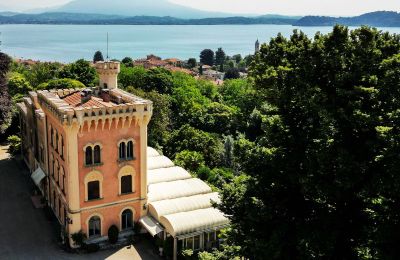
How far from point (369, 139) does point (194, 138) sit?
29.3 m

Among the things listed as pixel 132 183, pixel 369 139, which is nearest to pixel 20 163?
pixel 132 183

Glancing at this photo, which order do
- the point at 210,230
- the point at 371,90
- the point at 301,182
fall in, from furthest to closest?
the point at 210,230 < the point at 301,182 < the point at 371,90

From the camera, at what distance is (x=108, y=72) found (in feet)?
115

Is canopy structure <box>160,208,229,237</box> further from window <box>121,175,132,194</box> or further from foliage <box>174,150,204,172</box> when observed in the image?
foliage <box>174,150,204,172</box>

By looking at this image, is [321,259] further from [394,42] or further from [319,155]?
[394,42]

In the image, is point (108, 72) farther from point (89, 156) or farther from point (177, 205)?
point (177, 205)

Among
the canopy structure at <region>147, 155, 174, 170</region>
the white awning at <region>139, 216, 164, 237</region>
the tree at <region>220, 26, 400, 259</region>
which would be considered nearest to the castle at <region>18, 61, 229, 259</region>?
the white awning at <region>139, 216, 164, 237</region>

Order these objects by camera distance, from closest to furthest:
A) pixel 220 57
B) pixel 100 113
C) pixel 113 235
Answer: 1. pixel 100 113
2. pixel 113 235
3. pixel 220 57

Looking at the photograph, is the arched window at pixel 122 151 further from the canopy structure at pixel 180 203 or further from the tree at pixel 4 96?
the tree at pixel 4 96

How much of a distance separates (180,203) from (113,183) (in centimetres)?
467

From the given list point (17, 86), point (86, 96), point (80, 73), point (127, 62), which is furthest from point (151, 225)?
point (127, 62)

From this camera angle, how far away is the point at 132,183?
99.0 feet

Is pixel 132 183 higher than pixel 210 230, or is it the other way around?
pixel 132 183

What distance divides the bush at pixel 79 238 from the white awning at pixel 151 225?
3927 millimetres
